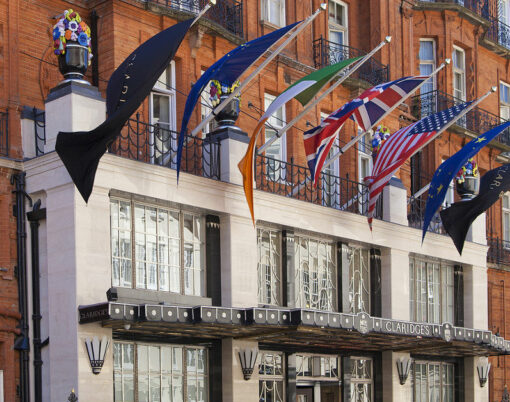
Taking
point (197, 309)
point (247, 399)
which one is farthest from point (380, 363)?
point (197, 309)

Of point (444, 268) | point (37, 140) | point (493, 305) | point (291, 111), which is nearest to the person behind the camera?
point (37, 140)

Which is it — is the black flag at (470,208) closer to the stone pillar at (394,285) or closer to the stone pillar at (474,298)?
the stone pillar at (394,285)

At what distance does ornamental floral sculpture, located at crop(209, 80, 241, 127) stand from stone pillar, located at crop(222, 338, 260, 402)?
4.76 metres

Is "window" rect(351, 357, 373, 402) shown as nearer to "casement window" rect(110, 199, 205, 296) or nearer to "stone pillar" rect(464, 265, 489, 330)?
"stone pillar" rect(464, 265, 489, 330)

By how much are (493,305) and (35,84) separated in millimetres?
17349

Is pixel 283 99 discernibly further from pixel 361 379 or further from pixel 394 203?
pixel 361 379

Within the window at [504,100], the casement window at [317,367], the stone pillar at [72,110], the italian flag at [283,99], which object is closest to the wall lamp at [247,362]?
the casement window at [317,367]

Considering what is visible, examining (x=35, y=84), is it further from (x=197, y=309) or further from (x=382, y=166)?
(x=382, y=166)

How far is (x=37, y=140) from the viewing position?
2291 centimetres

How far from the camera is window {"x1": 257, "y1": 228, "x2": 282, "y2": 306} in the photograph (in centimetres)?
2553

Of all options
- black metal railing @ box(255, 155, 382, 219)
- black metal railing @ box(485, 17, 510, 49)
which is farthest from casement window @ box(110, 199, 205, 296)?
black metal railing @ box(485, 17, 510, 49)

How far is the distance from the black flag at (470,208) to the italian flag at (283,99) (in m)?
7.36

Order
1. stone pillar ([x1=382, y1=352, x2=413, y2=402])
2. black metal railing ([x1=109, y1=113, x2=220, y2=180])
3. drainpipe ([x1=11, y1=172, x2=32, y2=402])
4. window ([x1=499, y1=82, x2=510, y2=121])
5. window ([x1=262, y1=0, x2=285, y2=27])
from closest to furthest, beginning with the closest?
drainpipe ([x1=11, y1=172, x2=32, y2=402]) → black metal railing ([x1=109, y1=113, x2=220, y2=180]) → stone pillar ([x1=382, y1=352, x2=413, y2=402]) → window ([x1=262, y1=0, x2=285, y2=27]) → window ([x1=499, y1=82, x2=510, y2=121])

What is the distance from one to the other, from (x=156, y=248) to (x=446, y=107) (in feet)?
48.5
